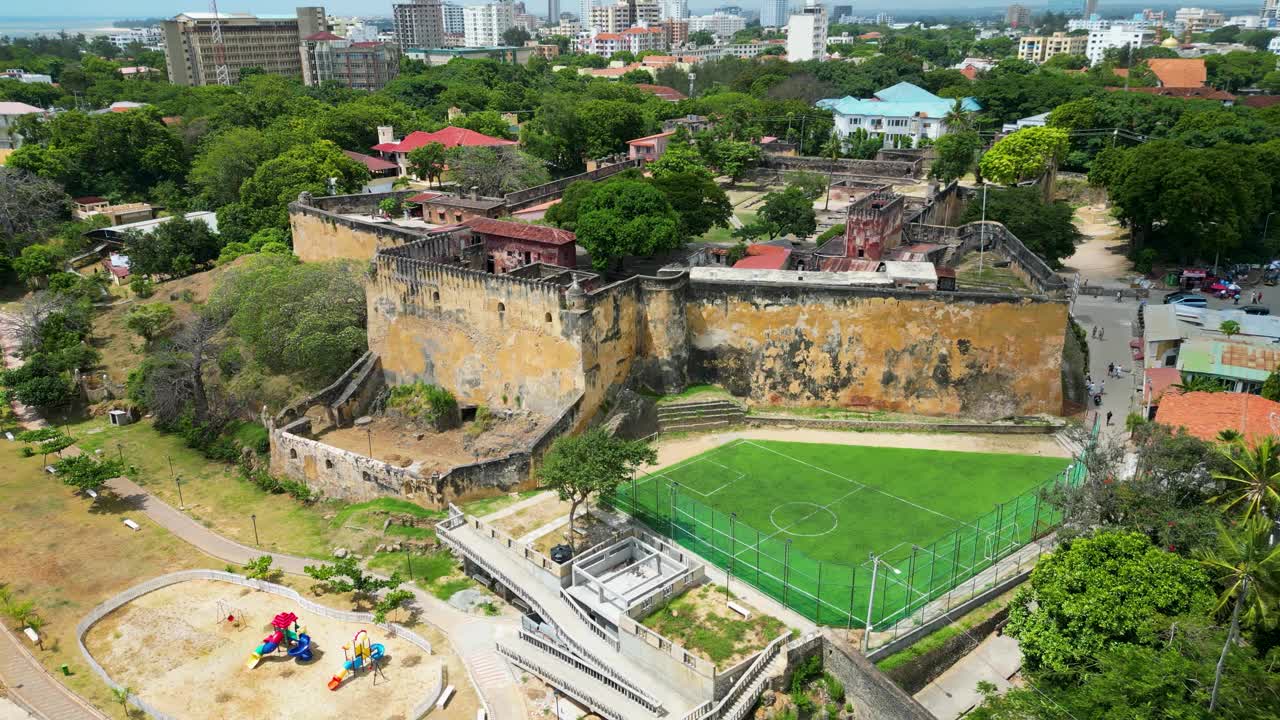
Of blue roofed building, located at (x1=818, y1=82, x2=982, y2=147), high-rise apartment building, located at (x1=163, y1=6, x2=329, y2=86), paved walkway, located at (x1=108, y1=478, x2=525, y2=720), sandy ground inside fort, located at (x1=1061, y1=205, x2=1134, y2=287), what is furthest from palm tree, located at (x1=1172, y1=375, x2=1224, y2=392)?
high-rise apartment building, located at (x1=163, y1=6, x2=329, y2=86)

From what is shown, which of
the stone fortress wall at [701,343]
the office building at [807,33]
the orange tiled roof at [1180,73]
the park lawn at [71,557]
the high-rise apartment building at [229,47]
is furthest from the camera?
the office building at [807,33]

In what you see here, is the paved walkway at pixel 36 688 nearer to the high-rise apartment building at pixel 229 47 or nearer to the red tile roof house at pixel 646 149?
the red tile roof house at pixel 646 149

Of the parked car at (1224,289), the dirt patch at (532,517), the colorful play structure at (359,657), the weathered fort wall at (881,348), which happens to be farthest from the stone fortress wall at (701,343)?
the parked car at (1224,289)

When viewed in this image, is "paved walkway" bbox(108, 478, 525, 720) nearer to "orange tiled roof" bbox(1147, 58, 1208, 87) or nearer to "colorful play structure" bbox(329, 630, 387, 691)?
"colorful play structure" bbox(329, 630, 387, 691)

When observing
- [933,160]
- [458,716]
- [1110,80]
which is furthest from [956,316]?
[1110,80]

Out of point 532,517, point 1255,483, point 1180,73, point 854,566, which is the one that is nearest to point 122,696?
point 532,517

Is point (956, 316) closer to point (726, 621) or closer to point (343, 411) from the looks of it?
Result: point (726, 621)
